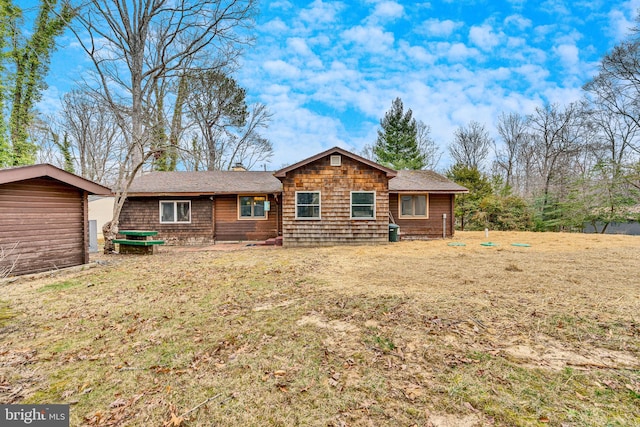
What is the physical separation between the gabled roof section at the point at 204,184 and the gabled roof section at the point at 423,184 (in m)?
5.82

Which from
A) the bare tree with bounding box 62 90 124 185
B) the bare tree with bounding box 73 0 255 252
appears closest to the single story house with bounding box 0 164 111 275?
the bare tree with bounding box 73 0 255 252

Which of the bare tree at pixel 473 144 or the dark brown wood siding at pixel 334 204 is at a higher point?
the bare tree at pixel 473 144

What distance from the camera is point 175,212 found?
42.9 feet

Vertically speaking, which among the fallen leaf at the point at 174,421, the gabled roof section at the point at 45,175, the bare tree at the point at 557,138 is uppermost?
the bare tree at the point at 557,138

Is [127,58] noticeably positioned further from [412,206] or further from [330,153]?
[412,206]

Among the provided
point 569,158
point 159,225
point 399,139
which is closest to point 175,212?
point 159,225

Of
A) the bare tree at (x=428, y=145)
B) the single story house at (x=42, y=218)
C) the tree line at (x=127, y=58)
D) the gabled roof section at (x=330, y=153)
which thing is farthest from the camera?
the bare tree at (x=428, y=145)

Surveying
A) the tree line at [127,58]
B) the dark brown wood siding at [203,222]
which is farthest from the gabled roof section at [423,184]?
the tree line at [127,58]

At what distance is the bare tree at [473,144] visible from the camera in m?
27.3

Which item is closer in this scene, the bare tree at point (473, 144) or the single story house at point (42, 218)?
the single story house at point (42, 218)

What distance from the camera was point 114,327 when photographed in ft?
12.3

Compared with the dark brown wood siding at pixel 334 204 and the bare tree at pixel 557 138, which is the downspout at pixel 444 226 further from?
the bare tree at pixel 557 138

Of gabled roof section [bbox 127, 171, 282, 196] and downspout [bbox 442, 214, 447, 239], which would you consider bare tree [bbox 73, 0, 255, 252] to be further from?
downspout [bbox 442, 214, 447, 239]

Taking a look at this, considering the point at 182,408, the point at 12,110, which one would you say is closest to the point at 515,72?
the point at 182,408
